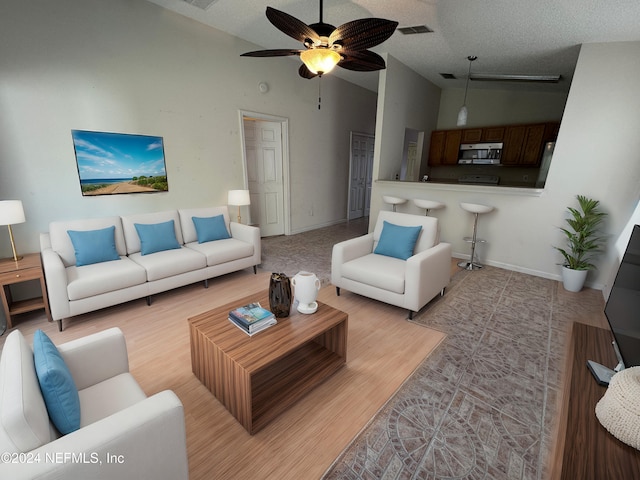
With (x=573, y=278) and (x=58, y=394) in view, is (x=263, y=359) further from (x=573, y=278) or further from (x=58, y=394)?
(x=573, y=278)

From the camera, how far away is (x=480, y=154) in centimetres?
610

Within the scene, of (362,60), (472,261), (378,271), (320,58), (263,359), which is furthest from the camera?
(472,261)

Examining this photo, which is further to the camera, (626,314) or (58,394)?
(626,314)

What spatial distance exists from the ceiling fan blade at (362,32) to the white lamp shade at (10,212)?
2.86 metres

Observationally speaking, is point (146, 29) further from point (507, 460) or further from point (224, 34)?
point (507, 460)

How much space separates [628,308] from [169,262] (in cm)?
337

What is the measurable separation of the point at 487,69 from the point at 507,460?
532 cm

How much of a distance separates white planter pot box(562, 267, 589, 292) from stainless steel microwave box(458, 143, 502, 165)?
325 centimetres

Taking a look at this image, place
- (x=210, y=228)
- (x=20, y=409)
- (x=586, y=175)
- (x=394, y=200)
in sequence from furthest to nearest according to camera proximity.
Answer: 1. (x=394, y=200)
2. (x=210, y=228)
3. (x=586, y=175)
4. (x=20, y=409)

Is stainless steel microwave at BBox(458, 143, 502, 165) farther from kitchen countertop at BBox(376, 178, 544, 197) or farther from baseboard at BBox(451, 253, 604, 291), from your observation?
baseboard at BBox(451, 253, 604, 291)

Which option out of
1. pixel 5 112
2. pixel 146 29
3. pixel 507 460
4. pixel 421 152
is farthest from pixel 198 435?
pixel 421 152

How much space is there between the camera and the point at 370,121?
700 cm

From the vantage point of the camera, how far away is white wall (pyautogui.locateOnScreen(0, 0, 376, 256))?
106 inches

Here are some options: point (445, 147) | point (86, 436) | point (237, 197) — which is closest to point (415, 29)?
point (237, 197)
